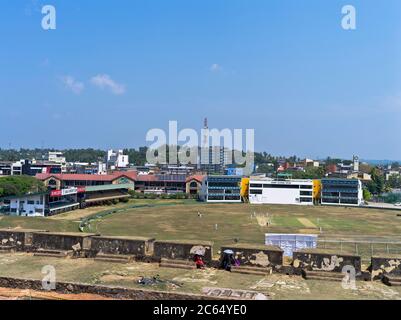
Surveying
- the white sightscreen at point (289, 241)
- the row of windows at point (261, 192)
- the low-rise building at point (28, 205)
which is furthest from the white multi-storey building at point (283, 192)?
the white sightscreen at point (289, 241)

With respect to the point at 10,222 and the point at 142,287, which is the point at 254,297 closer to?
the point at 142,287

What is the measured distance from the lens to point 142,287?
22.9 ft

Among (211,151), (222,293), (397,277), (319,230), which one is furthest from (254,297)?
(211,151)

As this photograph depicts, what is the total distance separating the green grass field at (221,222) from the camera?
41.2m

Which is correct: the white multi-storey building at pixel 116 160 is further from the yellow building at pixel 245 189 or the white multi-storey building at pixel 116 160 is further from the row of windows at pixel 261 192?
the row of windows at pixel 261 192

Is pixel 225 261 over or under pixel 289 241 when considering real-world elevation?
over

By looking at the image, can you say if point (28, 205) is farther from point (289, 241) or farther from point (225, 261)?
point (225, 261)

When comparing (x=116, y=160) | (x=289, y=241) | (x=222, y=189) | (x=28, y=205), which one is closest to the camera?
(x=289, y=241)

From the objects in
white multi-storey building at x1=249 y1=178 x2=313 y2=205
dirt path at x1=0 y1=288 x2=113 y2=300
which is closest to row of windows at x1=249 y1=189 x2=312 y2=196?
white multi-storey building at x1=249 y1=178 x2=313 y2=205

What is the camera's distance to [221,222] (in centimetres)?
5353

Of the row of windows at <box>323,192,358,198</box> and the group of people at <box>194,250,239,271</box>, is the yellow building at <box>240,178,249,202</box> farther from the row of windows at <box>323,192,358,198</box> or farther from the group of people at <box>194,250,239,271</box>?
the group of people at <box>194,250,239,271</box>

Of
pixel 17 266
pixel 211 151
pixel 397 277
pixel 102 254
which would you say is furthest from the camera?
pixel 211 151

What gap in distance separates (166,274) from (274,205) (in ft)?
239

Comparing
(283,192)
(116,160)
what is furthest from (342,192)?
(116,160)
